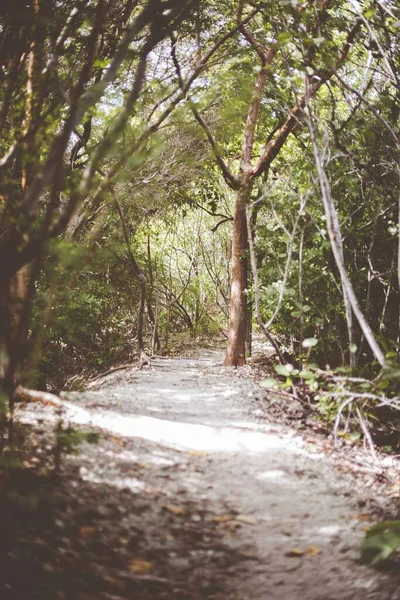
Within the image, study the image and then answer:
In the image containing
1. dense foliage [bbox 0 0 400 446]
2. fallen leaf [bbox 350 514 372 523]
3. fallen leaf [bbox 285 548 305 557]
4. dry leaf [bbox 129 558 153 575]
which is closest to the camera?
dry leaf [bbox 129 558 153 575]

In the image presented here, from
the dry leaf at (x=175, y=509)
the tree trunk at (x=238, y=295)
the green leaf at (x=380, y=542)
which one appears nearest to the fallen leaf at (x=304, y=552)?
the green leaf at (x=380, y=542)

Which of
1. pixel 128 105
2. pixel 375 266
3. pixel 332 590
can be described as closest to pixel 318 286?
pixel 375 266

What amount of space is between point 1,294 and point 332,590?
2.21 meters

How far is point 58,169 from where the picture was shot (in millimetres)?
2092

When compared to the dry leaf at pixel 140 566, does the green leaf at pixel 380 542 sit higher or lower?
higher

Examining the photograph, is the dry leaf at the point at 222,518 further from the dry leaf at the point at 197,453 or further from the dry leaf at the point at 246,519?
the dry leaf at the point at 197,453

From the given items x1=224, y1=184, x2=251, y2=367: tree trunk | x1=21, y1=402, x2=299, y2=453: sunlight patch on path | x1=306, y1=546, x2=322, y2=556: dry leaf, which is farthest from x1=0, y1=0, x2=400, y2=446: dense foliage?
x1=306, y1=546, x2=322, y2=556: dry leaf

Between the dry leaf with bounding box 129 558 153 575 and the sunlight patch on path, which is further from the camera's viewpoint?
the sunlight patch on path

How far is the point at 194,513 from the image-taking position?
3.32 metres

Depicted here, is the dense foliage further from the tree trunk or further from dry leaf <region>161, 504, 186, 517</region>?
dry leaf <region>161, 504, 186, 517</region>

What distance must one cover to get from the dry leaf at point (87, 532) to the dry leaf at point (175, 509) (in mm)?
596

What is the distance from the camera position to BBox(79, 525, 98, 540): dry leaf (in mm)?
2766

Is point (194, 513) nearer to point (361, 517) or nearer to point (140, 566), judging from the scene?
point (140, 566)

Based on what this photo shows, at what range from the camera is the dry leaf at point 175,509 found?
3.28m
